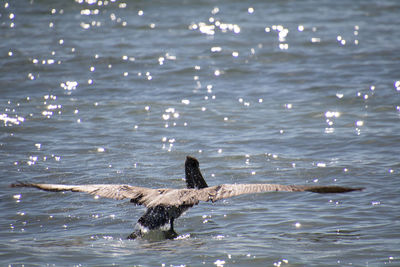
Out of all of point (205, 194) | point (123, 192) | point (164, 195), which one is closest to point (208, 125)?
point (123, 192)

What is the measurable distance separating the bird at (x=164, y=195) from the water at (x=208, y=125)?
249 millimetres

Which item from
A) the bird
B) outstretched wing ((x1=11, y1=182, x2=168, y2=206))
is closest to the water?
the bird

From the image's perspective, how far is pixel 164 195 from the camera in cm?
689

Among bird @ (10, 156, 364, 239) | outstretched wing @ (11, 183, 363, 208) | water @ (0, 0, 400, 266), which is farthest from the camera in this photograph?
water @ (0, 0, 400, 266)

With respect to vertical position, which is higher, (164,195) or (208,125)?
(208,125)

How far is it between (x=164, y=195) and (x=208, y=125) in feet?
16.5

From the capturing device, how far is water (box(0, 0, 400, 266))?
22.8ft

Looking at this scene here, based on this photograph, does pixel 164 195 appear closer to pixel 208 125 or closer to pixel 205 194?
pixel 205 194

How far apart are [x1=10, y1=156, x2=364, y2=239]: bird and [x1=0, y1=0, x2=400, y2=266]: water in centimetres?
25

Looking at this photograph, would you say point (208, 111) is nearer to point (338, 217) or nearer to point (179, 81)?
point (179, 81)

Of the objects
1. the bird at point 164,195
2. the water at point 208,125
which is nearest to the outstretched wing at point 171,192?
the bird at point 164,195

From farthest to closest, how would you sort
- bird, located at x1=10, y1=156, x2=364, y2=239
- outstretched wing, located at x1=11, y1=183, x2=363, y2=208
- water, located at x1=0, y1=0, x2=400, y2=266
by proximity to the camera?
water, located at x1=0, y1=0, x2=400, y2=266 → bird, located at x1=10, y1=156, x2=364, y2=239 → outstretched wing, located at x1=11, y1=183, x2=363, y2=208

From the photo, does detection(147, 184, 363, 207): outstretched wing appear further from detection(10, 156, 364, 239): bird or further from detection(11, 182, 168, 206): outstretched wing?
detection(11, 182, 168, 206): outstretched wing

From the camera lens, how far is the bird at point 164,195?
6605 mm
